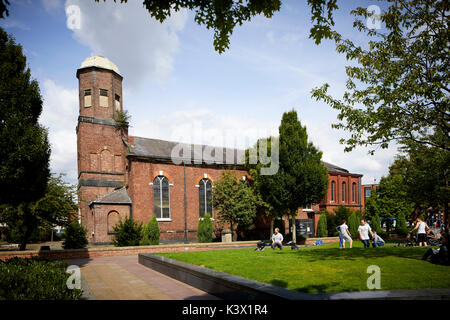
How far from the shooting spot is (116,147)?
108 feet

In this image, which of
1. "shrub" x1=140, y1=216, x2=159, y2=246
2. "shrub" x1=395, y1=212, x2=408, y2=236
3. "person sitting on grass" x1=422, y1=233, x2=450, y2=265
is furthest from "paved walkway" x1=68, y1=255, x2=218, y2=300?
"shrub" x1=395, y1=212, x2=408, y2=236

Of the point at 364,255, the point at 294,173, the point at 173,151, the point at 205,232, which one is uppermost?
the point at 173,151

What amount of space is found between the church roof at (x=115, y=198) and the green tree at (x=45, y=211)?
591 centimetres

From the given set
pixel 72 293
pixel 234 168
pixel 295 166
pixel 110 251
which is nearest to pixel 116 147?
pixel 234 168

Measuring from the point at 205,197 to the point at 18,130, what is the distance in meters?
23.7

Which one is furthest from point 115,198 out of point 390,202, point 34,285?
point 390,202

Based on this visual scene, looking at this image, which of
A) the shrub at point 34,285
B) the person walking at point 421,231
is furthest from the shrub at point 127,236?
the person walking at point 421,231

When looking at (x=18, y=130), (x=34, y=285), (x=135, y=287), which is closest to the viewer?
(x=34, y=285)

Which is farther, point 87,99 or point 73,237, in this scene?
point 87,99

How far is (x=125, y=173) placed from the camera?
107 feet

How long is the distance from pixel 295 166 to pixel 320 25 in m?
23.2

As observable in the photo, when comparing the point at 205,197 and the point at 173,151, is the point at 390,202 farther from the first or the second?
the point at 173,151

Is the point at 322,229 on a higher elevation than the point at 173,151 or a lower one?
lower

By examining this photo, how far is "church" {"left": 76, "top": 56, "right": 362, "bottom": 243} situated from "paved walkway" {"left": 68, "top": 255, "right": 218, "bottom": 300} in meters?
15.8
